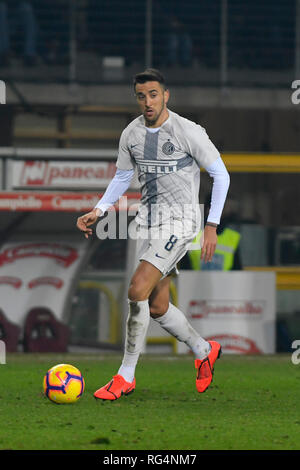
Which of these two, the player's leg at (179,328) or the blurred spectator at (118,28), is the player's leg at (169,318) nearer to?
the player's leg at (179,328)

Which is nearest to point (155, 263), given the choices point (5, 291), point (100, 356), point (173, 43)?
point (100, 356)

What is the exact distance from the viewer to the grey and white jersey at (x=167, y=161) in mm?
6996

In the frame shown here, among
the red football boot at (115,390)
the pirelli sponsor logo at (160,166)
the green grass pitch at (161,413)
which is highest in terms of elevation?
the pirelli sponsor logo at (160,166)

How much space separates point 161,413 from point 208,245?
44.4 inches

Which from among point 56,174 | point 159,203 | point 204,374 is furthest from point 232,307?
point 159,203

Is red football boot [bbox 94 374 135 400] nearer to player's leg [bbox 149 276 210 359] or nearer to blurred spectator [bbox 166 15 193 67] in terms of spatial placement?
player's leg [bbox 149 276 210 359]

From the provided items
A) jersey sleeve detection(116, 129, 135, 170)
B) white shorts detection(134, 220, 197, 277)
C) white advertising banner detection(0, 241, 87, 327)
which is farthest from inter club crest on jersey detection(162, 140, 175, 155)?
white advertising banner detection(0, 241, 87, 327)

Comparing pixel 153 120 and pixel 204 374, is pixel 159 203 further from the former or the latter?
pixel 204 374

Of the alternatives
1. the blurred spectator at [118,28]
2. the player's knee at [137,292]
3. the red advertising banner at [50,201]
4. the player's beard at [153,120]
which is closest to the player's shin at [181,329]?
the player's knee at [137,292]

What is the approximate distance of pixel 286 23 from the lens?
19.4m

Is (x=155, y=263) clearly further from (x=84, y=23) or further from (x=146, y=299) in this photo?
(x=84, y=23)

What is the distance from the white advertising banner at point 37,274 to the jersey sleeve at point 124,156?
4.93m

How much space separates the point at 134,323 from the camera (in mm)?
6887

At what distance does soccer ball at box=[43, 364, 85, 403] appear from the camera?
6.66m
